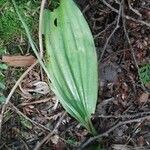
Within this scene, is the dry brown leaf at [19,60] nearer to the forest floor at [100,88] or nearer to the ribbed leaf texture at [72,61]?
the forest floor at [100,88]

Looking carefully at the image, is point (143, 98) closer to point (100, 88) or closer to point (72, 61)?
point (100, 88)

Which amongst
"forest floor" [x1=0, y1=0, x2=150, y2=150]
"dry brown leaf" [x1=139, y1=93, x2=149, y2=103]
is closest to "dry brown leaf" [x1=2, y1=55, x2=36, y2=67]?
"forest floor" [x1=0, y1=0, x2=150, y2=150]

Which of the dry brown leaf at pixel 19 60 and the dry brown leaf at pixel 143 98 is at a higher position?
the dry brown leaf at pixel 19 60

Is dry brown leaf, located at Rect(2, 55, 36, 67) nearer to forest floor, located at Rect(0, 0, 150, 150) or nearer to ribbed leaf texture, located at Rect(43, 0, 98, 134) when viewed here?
forest floor, located at Rect(0, 0, 150, 150)

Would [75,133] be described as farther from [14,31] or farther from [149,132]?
Result: [14,31]

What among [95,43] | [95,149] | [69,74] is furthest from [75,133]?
[95,43]

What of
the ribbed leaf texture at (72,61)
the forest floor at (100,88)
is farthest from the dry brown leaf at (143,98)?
the ribbed leaf texture at (72,61)
